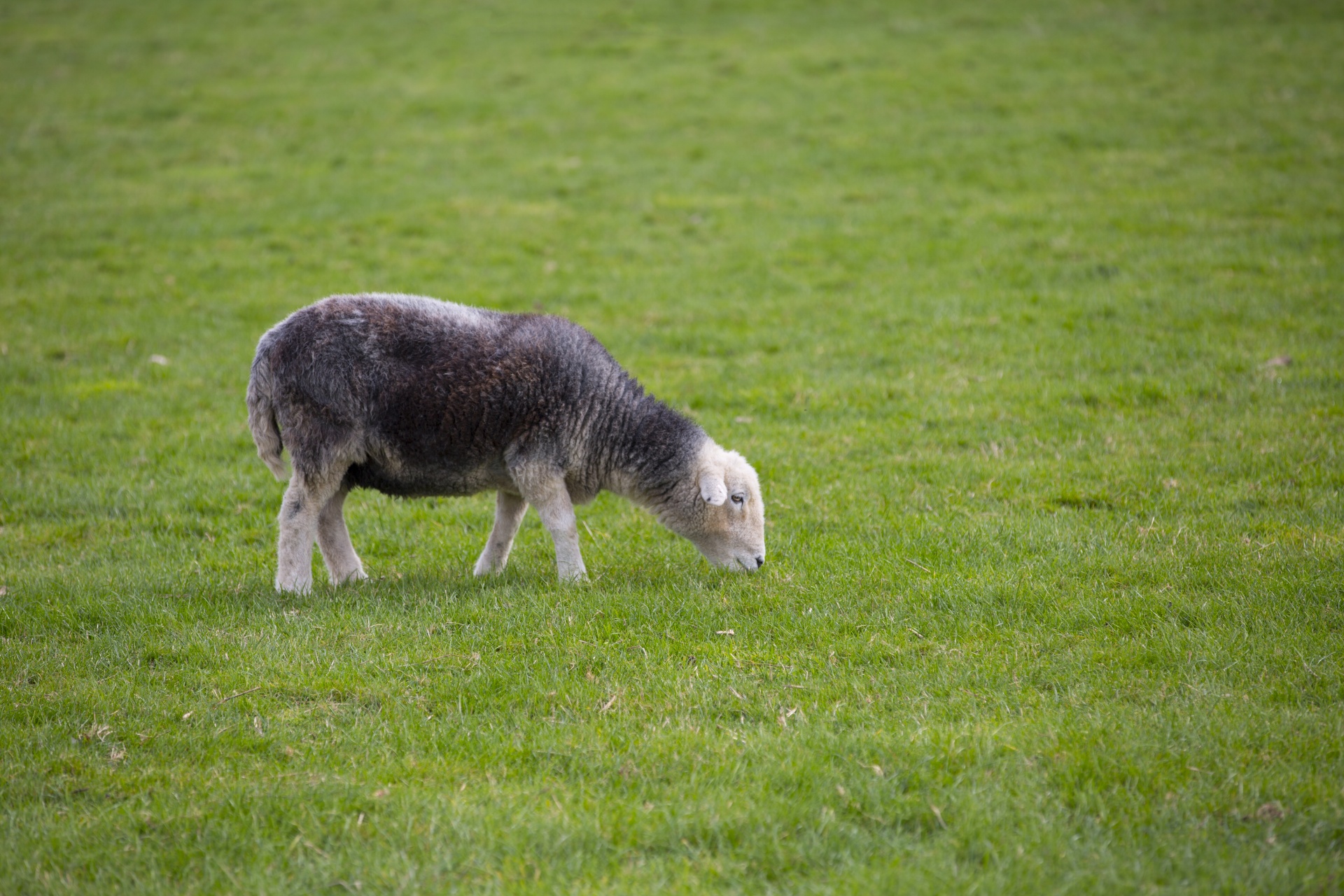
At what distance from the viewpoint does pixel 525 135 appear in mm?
21719

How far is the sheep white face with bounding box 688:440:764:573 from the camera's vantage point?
8047mm

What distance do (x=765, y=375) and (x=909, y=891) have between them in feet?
26.7

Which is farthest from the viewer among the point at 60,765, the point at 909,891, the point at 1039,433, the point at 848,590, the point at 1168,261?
the point at 1168,261

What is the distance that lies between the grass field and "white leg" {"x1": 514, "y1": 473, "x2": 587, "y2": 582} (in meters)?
0.25

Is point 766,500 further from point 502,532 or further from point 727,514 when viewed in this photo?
point 502,532

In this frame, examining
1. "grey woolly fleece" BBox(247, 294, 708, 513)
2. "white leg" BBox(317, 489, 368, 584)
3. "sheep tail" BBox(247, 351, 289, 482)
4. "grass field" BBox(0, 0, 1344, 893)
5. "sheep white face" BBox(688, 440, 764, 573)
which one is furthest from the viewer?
"white leg" BBox(317, 489, 368, 584)

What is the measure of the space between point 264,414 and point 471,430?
1.44 metres

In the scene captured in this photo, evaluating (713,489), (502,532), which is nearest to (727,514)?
(713,489)

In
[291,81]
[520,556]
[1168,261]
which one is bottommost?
[520,556]

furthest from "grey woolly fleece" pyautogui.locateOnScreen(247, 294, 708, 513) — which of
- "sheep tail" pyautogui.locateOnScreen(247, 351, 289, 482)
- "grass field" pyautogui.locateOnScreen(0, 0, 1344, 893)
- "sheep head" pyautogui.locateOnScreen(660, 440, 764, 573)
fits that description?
"grass field" pyautogui.locateOnScreen(0, 0, 1344, 893)

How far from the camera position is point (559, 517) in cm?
790

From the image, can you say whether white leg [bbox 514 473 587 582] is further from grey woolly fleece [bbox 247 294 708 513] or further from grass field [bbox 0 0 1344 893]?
grass field [bbox 0 0 1344 893]

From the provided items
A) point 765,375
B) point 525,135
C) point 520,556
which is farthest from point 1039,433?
point 525,135

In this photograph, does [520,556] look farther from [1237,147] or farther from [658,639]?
[1237,147]
